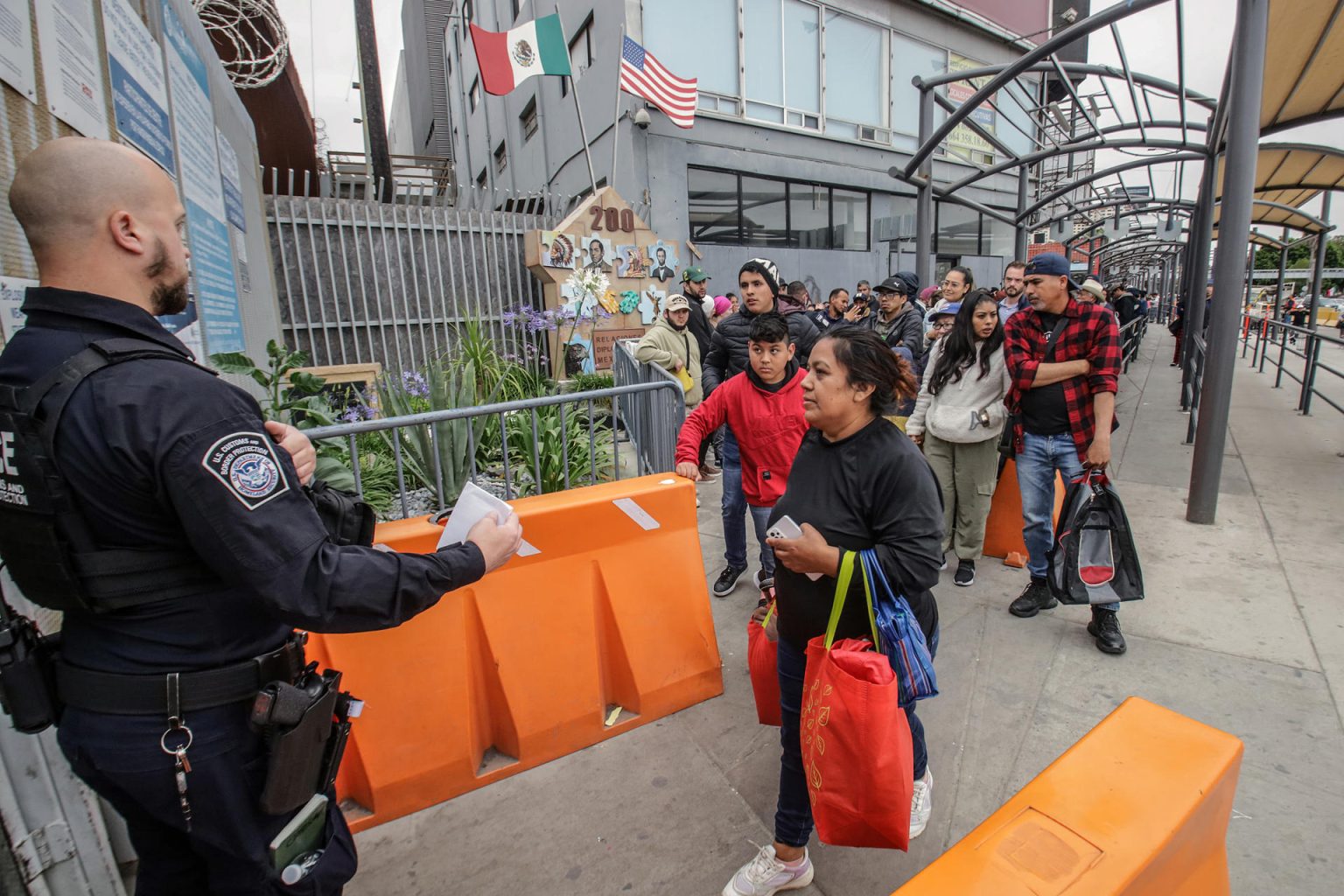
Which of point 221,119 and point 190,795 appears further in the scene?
point 221,119

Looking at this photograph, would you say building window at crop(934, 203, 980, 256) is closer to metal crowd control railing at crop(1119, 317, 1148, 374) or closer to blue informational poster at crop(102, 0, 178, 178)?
metal crowd control railing at crop(1119, 317, 1148, 374)

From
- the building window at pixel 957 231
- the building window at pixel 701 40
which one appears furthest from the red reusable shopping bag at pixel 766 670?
the building window at pixel 957 231

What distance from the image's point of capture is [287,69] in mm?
9297

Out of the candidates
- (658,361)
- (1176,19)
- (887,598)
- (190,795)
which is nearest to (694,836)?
(887,598)

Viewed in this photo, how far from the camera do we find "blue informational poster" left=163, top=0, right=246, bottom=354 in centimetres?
360

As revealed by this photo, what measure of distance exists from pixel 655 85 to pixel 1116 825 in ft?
35.6

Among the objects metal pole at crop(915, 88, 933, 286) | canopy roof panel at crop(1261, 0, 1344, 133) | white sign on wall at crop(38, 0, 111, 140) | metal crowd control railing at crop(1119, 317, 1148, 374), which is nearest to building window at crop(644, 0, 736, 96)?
metal pole at crop(915, 88, 933, 286)

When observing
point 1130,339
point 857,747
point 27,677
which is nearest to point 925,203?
point 857,747

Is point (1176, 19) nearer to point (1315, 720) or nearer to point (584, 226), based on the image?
point (1315, 720)

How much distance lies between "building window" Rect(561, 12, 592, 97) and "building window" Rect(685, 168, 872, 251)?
128 inches

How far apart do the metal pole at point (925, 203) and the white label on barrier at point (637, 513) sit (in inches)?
217

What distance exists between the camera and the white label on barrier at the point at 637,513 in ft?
9.63

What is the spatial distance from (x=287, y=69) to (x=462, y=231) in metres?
3.31

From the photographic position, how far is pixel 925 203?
7.66 meters
